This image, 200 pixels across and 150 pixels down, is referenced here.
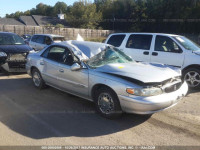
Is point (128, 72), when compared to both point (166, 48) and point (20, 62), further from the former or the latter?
point (20, 62)

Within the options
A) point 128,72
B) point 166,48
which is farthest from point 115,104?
point 166,48

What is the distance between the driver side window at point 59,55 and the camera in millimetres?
5272

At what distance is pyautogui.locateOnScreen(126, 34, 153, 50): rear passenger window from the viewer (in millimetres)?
7621

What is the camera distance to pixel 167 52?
7.09 metres

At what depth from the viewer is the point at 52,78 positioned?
5.72 m

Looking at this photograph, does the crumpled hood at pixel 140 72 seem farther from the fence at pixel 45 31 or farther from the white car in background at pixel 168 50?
the fence at pixel 45 31

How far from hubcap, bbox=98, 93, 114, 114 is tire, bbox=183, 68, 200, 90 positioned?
3.57 metres

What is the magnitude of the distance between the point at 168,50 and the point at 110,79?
3721mm

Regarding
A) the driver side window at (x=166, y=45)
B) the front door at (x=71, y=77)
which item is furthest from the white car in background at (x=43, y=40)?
the front door at (x=71, y=77)

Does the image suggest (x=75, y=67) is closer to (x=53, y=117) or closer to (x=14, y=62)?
(x=53, y=117)

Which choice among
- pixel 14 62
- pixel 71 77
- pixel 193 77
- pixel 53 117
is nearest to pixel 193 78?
pixel 193 77

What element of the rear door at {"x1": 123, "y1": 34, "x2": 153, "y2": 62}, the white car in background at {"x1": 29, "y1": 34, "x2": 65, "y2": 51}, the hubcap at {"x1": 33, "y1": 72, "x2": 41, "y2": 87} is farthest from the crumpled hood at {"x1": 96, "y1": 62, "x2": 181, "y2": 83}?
the white car in background at {"x1": 29, "y1": 34, "x2": 65, "y2": 51}

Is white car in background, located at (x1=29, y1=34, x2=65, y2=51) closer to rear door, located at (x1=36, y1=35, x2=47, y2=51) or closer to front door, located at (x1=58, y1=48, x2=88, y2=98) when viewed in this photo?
rear door, located at (x1=36, y1=35, x2=47, y2=51)

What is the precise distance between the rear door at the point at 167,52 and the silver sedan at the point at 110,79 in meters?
2.20
